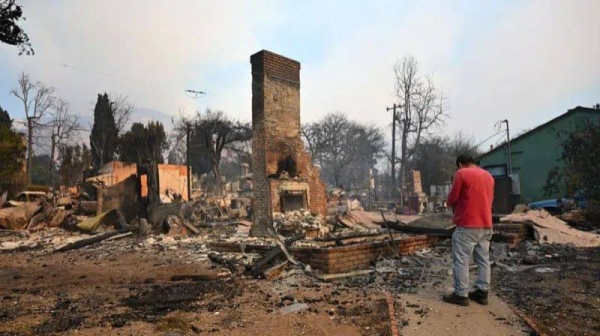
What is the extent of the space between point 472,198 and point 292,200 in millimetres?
8974

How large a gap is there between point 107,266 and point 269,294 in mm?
4467

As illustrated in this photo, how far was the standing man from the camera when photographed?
14.6 ft

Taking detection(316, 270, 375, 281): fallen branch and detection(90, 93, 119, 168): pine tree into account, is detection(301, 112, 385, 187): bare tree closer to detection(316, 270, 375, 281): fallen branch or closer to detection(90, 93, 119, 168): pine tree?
detection(90, 93, 119, 168): pine tree

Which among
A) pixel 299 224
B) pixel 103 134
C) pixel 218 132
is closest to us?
pixel 299 224

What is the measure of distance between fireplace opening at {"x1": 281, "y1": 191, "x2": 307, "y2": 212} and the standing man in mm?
8412

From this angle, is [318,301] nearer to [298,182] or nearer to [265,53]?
[298,182]

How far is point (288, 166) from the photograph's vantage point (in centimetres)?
1311

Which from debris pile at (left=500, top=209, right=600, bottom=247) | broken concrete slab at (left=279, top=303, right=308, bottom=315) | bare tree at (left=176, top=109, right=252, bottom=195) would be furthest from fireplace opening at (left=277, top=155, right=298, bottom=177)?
bare tree at (left=176, top=109, right=252, bottom=195)

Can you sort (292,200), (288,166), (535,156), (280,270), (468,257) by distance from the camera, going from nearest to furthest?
(468,257) → (280,270) → (288,166) → (292,200) → (535,156)

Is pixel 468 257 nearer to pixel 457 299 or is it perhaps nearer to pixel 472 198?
pixel 457 299

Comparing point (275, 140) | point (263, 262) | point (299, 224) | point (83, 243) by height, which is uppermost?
→ point (275, 140)

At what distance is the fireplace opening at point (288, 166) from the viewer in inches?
509

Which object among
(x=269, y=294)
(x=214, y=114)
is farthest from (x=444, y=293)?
(x=214, y=114)

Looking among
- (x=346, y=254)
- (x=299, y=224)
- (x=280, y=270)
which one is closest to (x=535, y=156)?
(x=299, y=224)
